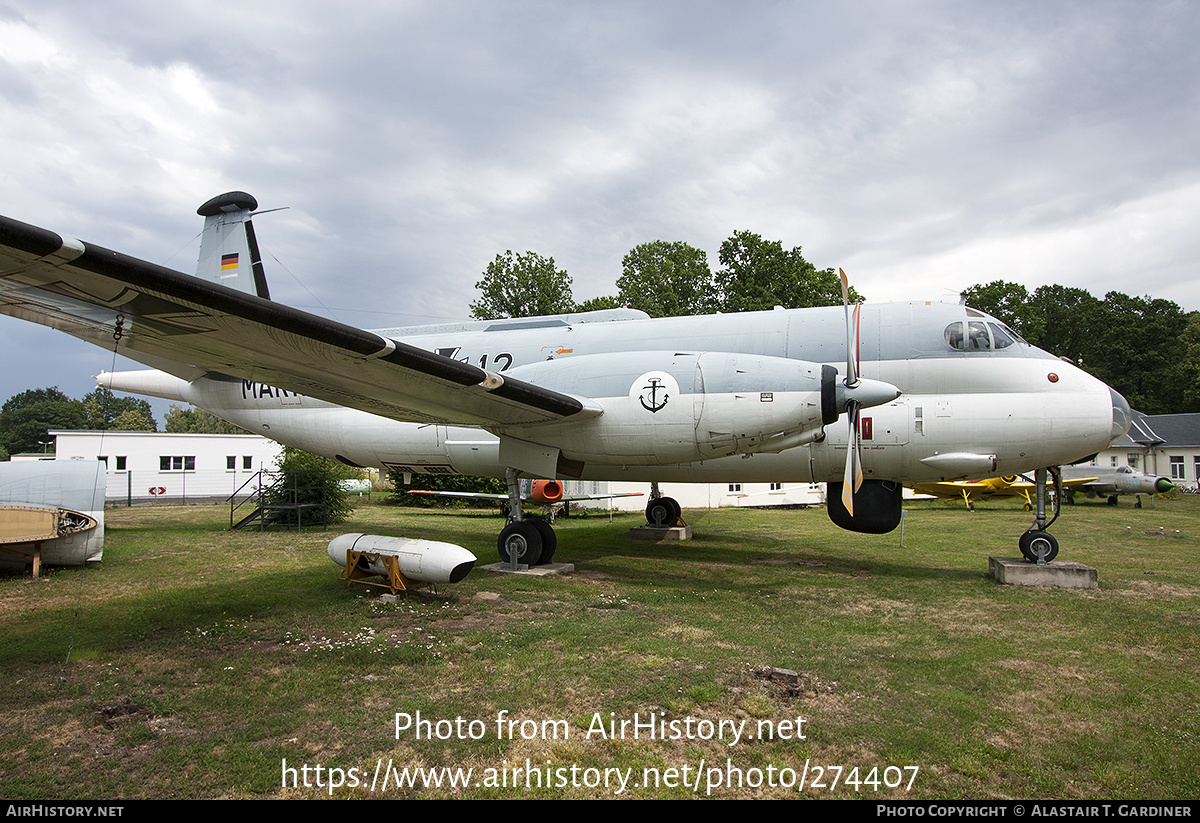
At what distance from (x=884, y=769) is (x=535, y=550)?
7051 millimetres

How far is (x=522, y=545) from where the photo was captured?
33.7 feet

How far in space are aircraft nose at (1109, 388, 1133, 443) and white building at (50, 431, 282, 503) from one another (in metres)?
28.4

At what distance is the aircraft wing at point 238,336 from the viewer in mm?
4977

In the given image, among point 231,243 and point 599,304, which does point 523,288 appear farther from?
point 231,243

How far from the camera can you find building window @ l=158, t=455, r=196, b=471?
29.0 m

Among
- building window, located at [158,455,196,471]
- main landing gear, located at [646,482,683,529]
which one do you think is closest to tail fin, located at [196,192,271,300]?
main landing gear, located at [646,482,683,529]

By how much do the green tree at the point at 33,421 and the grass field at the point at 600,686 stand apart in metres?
71.7

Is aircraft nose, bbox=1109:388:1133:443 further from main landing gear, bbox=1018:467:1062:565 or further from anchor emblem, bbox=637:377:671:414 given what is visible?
anchor emblem, bbox=637:377:671:414

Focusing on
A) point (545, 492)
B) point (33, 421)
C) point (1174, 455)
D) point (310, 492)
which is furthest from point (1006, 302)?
point (33, 421)

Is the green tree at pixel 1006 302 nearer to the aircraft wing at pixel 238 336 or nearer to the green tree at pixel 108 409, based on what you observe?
the aircraft wing at pixel 238 336

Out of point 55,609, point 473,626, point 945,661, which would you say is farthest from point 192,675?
point 945,661
